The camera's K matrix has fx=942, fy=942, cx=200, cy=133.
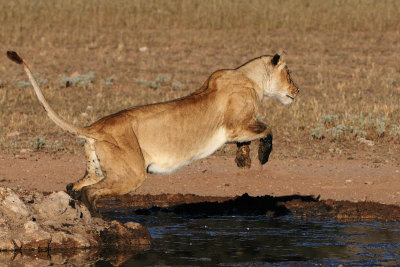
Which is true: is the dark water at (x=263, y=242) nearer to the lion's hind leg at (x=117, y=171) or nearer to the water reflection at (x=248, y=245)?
the water reflection at (x=248, y=245)

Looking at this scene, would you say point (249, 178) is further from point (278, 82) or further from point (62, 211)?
point (62, 211)

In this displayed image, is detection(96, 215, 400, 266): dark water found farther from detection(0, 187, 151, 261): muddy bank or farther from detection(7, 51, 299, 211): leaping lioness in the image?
detection(7, 51, 299, 211): leaping lioness

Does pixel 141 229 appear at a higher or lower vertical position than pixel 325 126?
lower

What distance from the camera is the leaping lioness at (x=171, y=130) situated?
8.02m

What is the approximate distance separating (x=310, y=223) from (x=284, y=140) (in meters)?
5.05

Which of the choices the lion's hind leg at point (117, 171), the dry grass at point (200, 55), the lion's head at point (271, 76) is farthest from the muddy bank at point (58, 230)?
the dry grass at point (200, 55)

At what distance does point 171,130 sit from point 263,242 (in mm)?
1414

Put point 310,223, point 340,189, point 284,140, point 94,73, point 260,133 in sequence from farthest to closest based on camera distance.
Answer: point 94,73 → point 284,140 → point 340,189 → point 310,223 → point 260,133

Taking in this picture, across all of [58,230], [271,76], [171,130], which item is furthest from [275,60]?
[58,230]

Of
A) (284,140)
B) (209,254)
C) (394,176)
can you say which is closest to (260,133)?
(209,254)

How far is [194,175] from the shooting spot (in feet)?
A: 42.4

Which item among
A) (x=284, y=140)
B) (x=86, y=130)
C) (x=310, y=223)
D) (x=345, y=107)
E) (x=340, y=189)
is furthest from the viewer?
(x=345, y=107)

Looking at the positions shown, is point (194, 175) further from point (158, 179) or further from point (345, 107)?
point (345, 107)

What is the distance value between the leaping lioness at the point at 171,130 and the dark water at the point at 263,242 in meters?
0.77
